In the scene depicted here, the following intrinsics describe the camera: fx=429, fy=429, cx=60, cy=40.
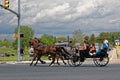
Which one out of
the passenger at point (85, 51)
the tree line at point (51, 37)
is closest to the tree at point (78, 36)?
the tree line at point (51, 37)

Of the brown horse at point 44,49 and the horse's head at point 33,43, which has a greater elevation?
the horse's head at point 33,43

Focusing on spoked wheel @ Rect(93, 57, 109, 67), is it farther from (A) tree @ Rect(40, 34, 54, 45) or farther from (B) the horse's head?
(A) tree @ Rect(40, 34, 54, 45)

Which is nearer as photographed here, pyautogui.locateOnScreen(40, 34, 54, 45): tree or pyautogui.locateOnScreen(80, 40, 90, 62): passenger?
pyautogui.locateOnScreen(80, 40, 90, 62): passenger

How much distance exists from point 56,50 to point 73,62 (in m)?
2.11

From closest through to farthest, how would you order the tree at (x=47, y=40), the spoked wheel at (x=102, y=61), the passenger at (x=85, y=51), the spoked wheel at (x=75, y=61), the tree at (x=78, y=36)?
the passenger at (x=85, y=51) → the spoked wheel at (x=102, y=61) → the spoked wheel at (x=75, y=61) → the tree at (x=47, y=40) → the tree at (x=78, y=36)

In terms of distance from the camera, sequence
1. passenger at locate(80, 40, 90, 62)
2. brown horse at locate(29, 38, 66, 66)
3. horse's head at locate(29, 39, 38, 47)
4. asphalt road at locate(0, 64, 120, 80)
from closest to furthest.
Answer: asphalt road at locate(0, 64, 120, 80)
passenger at locate(80, 40, 90, 62)
brown horse at locate(29, 38, 66, 66)
horse's head at locate(29, 39, 38, 47)

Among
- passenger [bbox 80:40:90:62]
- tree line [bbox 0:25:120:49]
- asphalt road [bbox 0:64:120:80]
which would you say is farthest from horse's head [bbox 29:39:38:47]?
tree line [bbox 0:25:120:49]

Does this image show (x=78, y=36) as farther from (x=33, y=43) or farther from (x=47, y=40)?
(x=33, y=43)

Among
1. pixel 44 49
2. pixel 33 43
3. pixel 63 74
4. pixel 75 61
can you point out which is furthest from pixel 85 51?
pixel 63 74

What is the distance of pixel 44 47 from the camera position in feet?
111

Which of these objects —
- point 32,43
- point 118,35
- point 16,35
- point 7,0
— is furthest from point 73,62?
point 118,35

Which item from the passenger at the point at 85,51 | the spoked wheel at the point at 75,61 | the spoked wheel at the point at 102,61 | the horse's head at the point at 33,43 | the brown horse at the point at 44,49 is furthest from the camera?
the horse's head at the point at 33,43

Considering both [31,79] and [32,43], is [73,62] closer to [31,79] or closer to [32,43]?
[32,43]

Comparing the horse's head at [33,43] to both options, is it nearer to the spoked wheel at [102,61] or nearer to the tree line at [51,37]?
the spoked wheel at [102,61]
